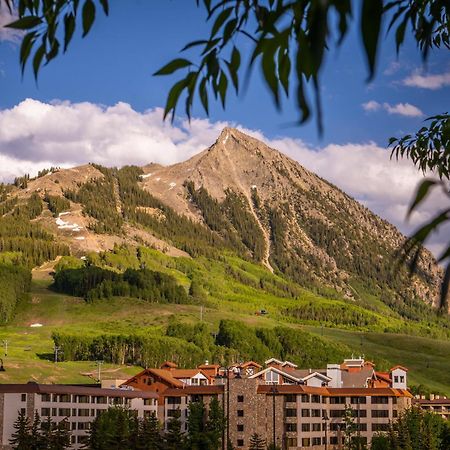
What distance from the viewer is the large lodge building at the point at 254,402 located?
12531cm

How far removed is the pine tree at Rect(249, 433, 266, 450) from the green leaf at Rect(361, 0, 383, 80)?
4642 inches

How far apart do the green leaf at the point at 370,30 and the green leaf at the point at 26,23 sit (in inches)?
127

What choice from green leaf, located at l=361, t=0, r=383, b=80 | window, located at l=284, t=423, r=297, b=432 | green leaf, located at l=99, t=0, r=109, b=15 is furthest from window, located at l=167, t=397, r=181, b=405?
green leaf, located at l=361, t=0, r=383, b=80

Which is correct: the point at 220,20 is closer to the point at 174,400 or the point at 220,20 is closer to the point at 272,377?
the point at 174,400

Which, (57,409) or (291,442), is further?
(291,442)

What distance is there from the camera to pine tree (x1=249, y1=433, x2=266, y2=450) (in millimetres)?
120812

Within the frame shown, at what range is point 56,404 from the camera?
126 meters

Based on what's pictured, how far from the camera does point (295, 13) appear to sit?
19.2 ft

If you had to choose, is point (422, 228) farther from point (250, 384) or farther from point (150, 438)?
point (250, 384)

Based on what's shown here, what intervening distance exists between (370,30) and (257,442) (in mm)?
120338

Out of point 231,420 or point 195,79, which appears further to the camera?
point 231,420

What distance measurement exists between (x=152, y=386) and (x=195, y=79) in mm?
152891

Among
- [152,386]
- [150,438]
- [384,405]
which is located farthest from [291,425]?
[150,438]

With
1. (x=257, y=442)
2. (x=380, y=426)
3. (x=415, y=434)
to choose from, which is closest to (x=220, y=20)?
(x=257, y=442)
